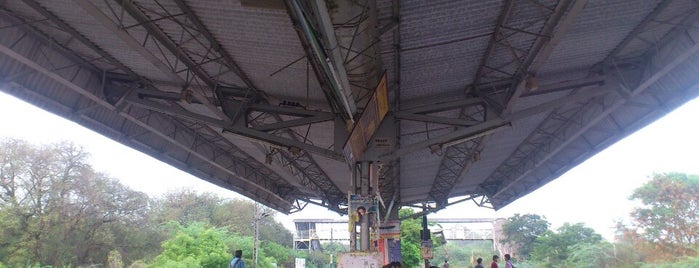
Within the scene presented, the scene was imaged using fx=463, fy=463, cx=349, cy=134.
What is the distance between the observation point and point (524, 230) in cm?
5159

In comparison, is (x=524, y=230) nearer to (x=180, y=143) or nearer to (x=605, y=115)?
(x=605, y=115)

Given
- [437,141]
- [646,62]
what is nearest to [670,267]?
[646,62]

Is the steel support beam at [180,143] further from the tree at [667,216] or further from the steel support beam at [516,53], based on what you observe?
the tree at [667,216]

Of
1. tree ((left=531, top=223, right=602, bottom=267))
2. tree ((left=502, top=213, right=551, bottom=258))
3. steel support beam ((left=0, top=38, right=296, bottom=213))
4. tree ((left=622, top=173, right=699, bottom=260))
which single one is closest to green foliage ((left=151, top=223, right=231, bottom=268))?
steel support beam ((left=0, top=38, right=296, bottom=213))

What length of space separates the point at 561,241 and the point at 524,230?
37.6 ft

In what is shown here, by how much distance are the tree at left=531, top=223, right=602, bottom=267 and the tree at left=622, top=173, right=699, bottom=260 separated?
37.0 feet

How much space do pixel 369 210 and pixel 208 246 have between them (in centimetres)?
2082

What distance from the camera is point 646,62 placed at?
9500mm

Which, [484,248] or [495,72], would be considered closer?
[495,72]

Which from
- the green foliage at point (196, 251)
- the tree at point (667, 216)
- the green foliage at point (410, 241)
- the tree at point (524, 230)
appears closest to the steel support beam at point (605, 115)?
the tree at point (667, 216)

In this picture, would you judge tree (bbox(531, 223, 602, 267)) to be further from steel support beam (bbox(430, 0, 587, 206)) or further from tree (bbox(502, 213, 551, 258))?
steel support beam (bbox(430, 0, 587, 206))

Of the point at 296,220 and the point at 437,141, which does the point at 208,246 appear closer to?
the point at 437,141

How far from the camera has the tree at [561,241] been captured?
38.5 metres

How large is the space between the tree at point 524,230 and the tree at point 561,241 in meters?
8.51
